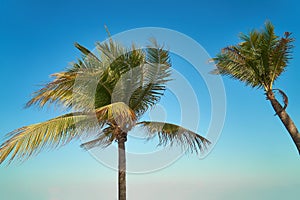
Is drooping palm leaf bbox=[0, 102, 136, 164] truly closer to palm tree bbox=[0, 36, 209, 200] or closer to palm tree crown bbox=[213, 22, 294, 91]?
palm tree bbox=[0, 36, 209, 200]

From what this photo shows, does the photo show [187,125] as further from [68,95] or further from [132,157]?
[68,95]

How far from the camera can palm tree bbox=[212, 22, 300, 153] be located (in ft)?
32.0

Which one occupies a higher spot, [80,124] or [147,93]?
[147,93]

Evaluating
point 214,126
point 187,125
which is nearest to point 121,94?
point 187,125

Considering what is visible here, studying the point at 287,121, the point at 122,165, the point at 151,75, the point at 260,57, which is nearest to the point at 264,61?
the point at 260,57

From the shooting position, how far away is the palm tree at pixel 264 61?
976 cm

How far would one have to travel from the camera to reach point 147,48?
953 cm

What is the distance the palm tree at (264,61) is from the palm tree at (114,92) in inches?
96.8

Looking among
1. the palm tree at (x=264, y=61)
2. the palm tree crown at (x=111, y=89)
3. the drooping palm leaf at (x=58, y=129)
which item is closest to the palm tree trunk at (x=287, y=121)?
the palm tree at (x=264, y=61)

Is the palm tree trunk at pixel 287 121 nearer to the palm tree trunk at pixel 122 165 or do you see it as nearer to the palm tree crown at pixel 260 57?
the palm tree crown at pixel 260 57

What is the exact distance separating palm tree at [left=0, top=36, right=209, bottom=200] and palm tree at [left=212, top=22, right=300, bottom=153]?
2459 millimetres

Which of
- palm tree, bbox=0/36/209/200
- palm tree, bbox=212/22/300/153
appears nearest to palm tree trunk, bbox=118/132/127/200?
palm tree, bbox=0/36/209/200

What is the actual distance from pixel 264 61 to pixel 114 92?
4.82 m

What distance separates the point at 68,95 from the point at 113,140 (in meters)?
2.03
